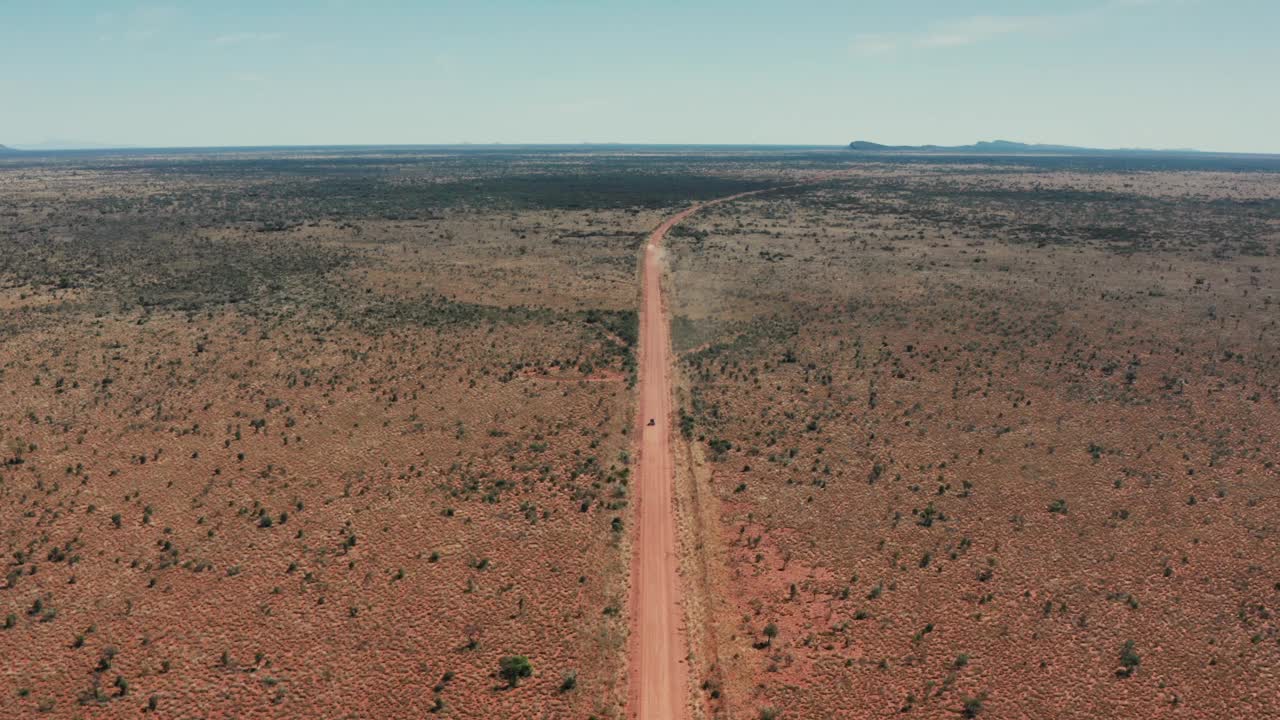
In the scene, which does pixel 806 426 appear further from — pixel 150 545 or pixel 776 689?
pixel 150 545

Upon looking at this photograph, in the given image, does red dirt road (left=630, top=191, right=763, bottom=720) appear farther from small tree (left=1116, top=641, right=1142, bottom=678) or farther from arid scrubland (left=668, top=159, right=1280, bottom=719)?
small tree (left=1116, top=641, right=1142, bottom=678)

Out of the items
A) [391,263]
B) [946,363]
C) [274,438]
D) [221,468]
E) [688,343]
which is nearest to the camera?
[221,468]

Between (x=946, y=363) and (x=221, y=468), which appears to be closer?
(x=221, y=468)

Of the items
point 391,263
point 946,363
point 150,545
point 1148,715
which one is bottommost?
point 1148,715

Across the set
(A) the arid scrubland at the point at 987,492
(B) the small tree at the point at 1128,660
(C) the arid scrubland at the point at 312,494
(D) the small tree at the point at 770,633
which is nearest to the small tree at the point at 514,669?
(C) the arid scrubland at the point at 312,494

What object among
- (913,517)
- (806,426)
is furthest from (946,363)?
(913,517)

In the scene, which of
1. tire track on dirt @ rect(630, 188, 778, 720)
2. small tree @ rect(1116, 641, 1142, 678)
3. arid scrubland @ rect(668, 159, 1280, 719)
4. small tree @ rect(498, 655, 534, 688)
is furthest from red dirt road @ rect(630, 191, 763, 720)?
small tree @ rect(1116, 641, 1142, 678)

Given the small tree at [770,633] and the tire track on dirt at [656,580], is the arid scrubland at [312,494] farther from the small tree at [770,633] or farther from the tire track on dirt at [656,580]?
the small tree at [770,633]
